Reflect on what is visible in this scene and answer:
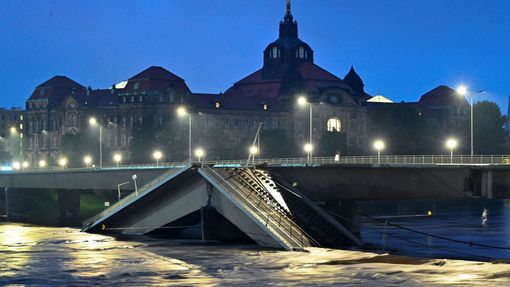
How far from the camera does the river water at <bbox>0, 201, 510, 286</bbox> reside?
5241 centimetres

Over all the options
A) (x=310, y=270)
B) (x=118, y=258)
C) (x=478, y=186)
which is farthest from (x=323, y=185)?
(x=310, y=270)

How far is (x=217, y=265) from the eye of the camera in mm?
61500

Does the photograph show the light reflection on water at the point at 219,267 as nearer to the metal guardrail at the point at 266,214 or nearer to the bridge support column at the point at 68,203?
the metal guardrail at the point at 266,214

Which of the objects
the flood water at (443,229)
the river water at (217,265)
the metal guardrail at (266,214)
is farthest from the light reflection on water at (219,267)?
the flood water at (443,229)

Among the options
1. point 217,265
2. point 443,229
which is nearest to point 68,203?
point 443,229

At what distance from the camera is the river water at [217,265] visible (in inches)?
2063

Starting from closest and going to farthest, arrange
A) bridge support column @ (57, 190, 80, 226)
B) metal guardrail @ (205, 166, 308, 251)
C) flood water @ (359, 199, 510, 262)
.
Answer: metal guardrail @ (205, 166, 308, 251)
flood water @ (359, 199, 510, 262)
bridge support column @ (57, 190, 80, 226)

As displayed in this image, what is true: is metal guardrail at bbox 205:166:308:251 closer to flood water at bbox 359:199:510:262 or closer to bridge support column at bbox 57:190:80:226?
flood water at bbox 359:199:510:262

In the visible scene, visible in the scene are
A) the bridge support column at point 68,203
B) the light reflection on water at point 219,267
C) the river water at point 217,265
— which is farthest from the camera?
the bridge support column at point 68,203

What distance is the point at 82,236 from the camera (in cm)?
8956

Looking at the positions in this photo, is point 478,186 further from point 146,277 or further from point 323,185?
point 146,277

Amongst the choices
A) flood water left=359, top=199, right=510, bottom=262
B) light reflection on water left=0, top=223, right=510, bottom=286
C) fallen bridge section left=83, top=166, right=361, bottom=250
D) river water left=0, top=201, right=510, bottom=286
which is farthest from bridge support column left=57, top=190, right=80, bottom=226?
light reflection on water left=0, top=223, right=510, bottom=286

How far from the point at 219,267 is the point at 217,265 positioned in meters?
1.17

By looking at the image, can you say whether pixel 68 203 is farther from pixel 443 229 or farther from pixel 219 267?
pixel 219 267
